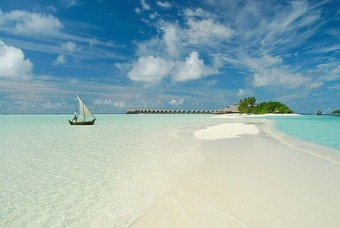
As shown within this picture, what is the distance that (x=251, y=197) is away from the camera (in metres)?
6.57

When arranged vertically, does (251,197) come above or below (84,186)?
above

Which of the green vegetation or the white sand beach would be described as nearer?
the white sand beach

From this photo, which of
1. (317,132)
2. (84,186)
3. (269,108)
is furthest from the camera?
(269,108)

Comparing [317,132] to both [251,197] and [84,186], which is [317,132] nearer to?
[251,197]

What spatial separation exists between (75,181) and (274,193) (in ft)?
18.8

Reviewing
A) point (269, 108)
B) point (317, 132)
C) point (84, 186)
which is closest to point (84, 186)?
point (84, 186)

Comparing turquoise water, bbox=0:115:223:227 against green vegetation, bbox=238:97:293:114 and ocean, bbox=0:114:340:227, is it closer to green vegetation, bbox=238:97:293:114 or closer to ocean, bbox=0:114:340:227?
ocean, bbox=0:114:340:227

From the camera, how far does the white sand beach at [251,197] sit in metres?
5.25

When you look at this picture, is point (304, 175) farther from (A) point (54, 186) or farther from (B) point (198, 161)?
(A) point (54, 186)

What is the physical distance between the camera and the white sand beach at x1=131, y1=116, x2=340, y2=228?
17.2ft

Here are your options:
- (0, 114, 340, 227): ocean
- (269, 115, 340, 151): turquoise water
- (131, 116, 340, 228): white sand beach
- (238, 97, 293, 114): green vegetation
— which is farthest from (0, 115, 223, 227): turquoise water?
(238, 97, 293, 114): green vegetation

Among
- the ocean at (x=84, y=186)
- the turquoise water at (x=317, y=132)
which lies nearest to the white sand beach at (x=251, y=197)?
the ocean at (x=84, y=186)

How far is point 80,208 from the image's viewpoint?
6.16 m

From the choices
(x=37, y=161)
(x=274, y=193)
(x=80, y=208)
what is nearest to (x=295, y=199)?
(x=274, y=193)
